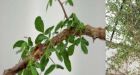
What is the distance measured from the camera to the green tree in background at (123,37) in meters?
1.08

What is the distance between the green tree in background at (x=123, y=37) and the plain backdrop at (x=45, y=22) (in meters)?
0.10

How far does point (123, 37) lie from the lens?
1106mm

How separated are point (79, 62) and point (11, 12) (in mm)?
452

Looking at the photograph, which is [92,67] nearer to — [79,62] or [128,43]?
[79,62]

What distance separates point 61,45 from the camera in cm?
95

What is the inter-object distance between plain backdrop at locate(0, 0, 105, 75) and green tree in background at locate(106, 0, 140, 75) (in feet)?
0.32

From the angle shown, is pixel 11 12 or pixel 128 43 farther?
pixel 11 12

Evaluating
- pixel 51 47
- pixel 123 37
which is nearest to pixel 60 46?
pixel 51 47

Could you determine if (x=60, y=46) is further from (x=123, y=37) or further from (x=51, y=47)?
(x=123, y=37)

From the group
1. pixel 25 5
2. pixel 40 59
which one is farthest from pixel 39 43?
pixel 25 5

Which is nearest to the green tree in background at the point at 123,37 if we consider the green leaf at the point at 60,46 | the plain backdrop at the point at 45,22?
the plain backdrop at the point at 45,22

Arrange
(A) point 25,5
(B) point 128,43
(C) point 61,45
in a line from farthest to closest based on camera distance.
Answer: (A) point 25,5
(B) point 128,43
(C) point 61,45

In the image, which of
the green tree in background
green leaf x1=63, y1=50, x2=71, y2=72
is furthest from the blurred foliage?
the green tree in background

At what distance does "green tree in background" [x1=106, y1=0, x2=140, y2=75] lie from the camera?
1.08m
